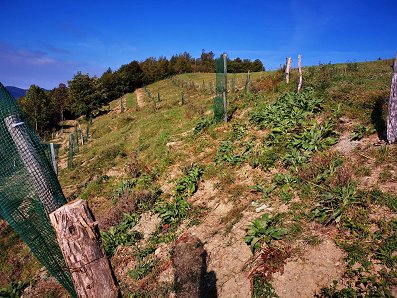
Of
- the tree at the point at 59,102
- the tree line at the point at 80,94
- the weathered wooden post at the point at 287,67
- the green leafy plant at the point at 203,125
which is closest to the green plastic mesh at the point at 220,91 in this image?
the green leafy plant at the point at 203,125

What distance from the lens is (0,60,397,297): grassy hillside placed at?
4.84m

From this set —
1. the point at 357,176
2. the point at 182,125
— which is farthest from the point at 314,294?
the point at 182,125

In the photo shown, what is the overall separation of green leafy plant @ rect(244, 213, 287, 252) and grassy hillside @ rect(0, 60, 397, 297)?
2 cm

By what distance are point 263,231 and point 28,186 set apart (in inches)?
166

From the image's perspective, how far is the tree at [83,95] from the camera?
48.5 meters

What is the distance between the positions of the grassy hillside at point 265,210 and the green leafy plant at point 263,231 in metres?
0.02

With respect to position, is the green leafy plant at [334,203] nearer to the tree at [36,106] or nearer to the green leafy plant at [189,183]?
the green leafy plant at [189,183]

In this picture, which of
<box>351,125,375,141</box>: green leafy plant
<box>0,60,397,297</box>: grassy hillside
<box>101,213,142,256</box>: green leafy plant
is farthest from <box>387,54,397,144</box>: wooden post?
<box>101,213,142,256</box>: green leafy plant

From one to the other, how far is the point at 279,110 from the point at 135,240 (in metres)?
7.11

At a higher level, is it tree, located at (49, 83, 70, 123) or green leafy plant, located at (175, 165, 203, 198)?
tree, located at (49, 83, 70, 123)

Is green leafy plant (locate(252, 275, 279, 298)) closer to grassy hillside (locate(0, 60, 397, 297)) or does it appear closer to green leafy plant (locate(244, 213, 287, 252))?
grassy hillside (locate(0, 60, 397, 297))

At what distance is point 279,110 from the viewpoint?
11031mm

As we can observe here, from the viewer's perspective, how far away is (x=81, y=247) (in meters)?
2.62

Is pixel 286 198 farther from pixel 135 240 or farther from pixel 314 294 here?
pixel 135 240
